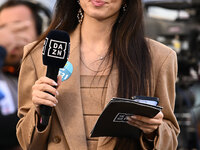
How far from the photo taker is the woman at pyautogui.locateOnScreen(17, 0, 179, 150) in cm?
220

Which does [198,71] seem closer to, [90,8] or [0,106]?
[0,106]

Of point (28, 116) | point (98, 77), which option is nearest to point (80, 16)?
point (98, 77)

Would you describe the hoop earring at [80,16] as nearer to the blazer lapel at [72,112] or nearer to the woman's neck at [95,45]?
the woman's neck at [95,45]

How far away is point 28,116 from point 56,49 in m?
0.41

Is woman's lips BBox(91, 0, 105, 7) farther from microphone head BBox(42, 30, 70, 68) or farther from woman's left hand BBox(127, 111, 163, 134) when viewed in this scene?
woman's left hand BBox(127, 111, 163, 134)

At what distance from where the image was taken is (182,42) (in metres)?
4.96

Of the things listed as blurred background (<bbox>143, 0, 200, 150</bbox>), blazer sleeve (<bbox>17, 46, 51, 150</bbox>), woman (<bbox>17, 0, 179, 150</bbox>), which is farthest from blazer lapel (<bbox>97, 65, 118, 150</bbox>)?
blurred background (<bbox>143, 0, 200, 150</bbox>)

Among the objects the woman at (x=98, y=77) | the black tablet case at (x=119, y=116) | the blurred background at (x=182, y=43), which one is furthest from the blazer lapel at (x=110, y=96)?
the blurred background at (x=182, y=43)

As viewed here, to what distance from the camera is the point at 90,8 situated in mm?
2270

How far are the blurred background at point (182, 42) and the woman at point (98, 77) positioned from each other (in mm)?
2267

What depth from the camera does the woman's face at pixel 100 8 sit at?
2246 mm

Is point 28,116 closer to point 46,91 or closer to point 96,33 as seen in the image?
point 46,91

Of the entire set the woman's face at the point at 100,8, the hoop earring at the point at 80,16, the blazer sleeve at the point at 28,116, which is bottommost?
the blazer sleeve at the point at 28,116

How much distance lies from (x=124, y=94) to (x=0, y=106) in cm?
234
